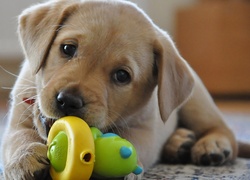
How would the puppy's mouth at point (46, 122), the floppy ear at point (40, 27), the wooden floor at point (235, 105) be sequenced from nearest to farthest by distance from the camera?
1. the puppy's mouth at point (46, 122)
2. the floppy ear at point (40, 27)
3. the wooden floor at point (235, 105)

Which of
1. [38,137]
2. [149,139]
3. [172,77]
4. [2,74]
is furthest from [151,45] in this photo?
[2,74]

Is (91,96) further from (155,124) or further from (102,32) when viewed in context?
(155,124)

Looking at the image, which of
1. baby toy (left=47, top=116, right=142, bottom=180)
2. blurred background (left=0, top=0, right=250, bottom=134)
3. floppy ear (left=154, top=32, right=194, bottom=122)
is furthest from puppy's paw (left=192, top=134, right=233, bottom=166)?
blurred background (left=0, top=0, right=250, bottom=134)

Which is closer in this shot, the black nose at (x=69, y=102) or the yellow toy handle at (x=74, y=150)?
the yellow toy handle at (x=74, y=150)

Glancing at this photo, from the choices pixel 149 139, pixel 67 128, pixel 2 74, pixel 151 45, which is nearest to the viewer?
pixel 67 128

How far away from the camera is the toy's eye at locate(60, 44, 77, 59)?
1980mm

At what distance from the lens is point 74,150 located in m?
1.65

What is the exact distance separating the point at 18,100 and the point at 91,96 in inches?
20.7

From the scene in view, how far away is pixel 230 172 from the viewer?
227cm

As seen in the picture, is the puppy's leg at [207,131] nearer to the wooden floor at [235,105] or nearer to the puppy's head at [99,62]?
the puppy's head at [99,62]

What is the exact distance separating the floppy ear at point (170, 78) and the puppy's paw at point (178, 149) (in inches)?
14.1

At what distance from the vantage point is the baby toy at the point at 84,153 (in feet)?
5.44

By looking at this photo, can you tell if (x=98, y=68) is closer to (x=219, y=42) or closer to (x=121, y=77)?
(x=121, y=77)

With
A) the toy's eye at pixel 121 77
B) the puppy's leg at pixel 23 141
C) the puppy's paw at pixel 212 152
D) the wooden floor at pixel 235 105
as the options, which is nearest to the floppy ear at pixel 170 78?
the toy's eye at pixel 121 77
